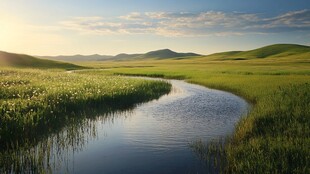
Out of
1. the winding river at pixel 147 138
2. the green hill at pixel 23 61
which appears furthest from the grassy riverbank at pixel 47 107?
the green hill at pixel 23 61

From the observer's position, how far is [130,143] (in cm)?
1352

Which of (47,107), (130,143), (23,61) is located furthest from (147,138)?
(23,61)

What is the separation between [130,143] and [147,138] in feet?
3.47

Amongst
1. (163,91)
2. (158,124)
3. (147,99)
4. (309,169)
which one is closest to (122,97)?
(147,99)

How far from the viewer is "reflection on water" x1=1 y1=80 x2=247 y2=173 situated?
1040cm

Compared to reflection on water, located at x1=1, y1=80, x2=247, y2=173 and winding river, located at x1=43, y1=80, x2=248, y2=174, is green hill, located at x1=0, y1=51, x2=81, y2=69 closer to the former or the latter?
winding river, located at x1=43, y1=80, x2=248, y2=174

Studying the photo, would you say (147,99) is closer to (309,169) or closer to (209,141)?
(209,141)

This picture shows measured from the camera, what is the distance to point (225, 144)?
41.9 ft

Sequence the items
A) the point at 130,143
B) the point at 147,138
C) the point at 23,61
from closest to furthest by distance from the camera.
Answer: the point at 130,143
the point at 147,138
the point at 23,61

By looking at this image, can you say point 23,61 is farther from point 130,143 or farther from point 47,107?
point 130,143

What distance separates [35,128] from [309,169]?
422 inches

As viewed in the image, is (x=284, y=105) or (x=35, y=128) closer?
(x=35, y=128)

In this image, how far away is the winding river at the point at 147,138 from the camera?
10602 mm

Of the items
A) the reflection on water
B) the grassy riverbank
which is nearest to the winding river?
the reflection on water
